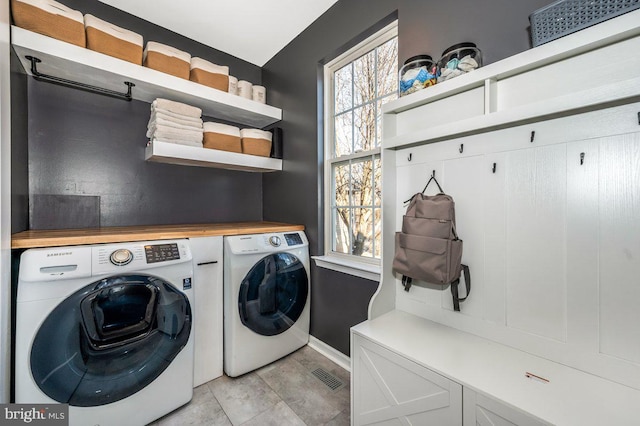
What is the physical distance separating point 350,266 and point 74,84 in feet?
7.80

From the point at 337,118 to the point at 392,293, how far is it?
1476 millimetres

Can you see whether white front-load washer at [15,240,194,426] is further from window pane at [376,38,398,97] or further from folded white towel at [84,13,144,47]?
window pane at [376,38,398,97]

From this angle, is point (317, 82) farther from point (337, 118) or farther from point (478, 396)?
point (478, 396)

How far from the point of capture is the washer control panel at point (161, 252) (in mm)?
1479

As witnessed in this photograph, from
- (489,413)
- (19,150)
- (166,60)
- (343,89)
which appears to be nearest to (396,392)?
(489,413)

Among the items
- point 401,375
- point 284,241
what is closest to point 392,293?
point 401,375

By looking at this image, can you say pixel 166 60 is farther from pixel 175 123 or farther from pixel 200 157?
pixel 200 157

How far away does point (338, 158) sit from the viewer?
2.13 meters

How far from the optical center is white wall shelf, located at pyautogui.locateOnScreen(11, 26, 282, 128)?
1.53 m

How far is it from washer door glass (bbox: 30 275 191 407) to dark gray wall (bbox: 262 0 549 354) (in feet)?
3.57

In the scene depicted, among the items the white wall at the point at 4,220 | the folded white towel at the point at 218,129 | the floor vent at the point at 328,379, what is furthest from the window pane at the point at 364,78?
the floor vent at the point at 328,379

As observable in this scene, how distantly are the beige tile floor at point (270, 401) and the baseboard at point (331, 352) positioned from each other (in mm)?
42

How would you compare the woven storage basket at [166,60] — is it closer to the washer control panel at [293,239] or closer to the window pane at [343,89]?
the window pane at [343,89]

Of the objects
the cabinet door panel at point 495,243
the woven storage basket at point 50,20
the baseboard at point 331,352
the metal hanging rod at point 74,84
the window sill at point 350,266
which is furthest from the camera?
the baseboard at point 331,352
